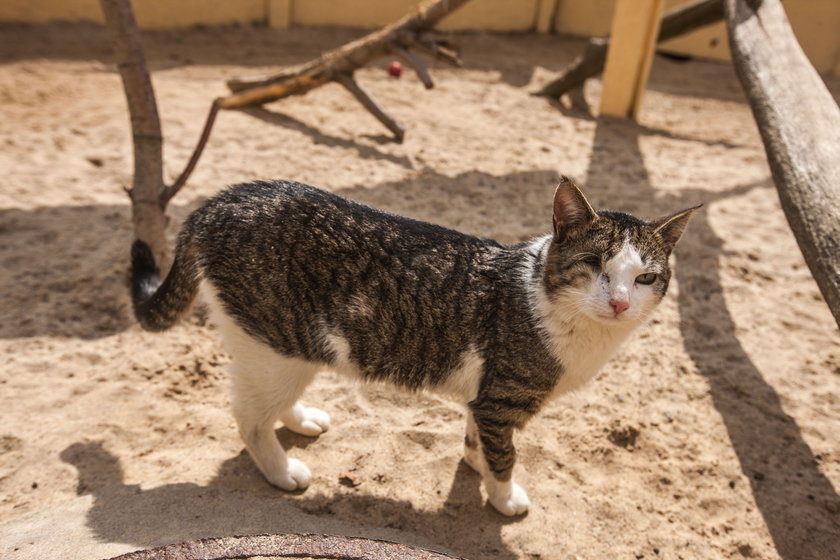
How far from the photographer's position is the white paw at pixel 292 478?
10.4 feet

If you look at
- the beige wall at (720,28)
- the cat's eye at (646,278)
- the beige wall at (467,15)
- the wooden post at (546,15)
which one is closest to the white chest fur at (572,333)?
the cat's eye at (646,278)

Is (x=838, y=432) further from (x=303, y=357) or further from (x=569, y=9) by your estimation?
(x=569, y=9)

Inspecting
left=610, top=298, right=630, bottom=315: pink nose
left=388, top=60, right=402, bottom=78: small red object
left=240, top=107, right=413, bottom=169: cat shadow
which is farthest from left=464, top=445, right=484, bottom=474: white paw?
left=388, top=60, right=402, bottom=78: small red object

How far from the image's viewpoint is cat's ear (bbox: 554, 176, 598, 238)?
2666mm

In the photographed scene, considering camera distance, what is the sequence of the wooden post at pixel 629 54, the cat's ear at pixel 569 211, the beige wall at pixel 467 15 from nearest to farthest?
the cat's ear at pixel 569 211 → the wooden post at pixel 629 54 → the beige wall at pixel 467 15

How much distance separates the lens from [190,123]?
6461 mm

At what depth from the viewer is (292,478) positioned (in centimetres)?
320

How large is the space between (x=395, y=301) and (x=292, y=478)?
3.26 feet

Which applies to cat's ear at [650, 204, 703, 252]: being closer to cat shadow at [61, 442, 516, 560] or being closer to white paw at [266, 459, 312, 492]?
cat shadow at [61, 442, 516, 560]

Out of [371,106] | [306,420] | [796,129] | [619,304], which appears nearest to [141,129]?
[306,420]

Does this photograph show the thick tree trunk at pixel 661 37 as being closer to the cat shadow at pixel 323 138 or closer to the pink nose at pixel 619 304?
the cat shadow at pixel 323 138

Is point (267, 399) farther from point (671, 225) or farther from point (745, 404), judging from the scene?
point (745, 404)

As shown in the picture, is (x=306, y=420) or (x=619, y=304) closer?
(x=619, y=304)

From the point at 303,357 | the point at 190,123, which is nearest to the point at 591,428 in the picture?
the point at 303,357
